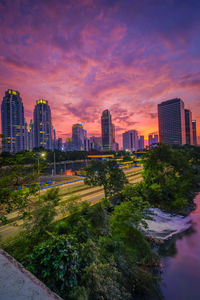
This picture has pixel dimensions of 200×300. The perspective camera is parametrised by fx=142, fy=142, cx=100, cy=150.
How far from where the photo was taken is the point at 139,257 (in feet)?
39.5

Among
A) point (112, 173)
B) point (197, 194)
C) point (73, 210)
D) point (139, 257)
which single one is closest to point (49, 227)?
point (73, 210)

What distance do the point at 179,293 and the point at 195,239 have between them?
27.1 ft

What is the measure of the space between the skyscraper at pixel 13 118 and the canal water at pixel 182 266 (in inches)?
6429

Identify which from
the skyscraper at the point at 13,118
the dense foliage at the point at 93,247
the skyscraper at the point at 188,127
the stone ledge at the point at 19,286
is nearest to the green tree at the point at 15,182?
the dense foliage at the point at 93,247

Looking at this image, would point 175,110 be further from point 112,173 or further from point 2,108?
point 2,108

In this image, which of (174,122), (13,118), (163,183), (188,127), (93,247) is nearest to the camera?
(93,247)

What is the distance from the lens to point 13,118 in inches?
6078

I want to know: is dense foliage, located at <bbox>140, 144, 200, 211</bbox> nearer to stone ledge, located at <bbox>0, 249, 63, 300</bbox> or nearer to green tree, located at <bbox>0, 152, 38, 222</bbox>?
green tree, located at <bbox>0, 152, 38, 222</bbox>

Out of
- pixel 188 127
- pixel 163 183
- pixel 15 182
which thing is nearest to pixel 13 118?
pixel 163 183

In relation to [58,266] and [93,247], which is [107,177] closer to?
[93,247]

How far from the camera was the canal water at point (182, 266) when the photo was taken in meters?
11.2

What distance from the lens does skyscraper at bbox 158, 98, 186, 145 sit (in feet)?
522

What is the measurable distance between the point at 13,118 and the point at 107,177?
16945 cm

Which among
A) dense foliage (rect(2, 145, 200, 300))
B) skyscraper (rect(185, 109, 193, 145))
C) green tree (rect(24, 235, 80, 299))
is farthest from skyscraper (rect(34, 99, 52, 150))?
green tree (rect(24, 235, 80, 299))
